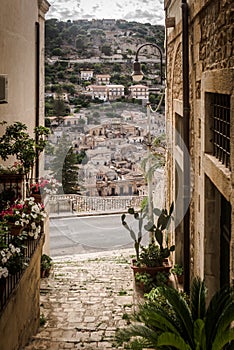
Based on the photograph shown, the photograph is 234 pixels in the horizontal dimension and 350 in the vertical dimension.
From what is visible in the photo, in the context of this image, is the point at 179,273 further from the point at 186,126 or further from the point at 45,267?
the point at 45,267

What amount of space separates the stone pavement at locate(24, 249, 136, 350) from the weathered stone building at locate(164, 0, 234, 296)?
57.1 inches

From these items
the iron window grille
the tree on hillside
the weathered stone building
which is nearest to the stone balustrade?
the tree on hillside

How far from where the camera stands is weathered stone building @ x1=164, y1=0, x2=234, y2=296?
15.7 ft

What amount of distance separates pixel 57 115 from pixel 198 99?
703cm

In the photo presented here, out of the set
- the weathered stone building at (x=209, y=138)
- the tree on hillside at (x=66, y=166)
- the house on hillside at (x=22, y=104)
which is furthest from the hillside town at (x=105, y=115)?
the weathered stone building at (x=209, y=138)

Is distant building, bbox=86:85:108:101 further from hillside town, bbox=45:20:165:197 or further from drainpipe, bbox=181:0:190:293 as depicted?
drainpipe, bbox=181:0:190:293

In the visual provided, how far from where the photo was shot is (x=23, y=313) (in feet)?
21.5

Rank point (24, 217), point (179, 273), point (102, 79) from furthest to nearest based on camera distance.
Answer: point (102, 79)
point (179, 273)
point (24, 217)

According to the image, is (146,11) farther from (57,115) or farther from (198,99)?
(198,99)

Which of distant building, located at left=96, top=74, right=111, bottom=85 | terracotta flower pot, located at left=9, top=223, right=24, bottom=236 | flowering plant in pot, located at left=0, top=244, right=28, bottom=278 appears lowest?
flowering plant in pot, located at left=0, top=244, right=28, bottom=278

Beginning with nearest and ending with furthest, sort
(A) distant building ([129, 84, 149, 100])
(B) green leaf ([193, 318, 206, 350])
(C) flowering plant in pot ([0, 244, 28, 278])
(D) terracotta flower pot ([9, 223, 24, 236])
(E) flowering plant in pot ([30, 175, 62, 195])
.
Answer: (B) green leaf ([193, 318, 206, 350]) < (C) flowering plant in pot ([0, 244, 28, 278]) < (D) terracotta flower pot ([9, 223, 24, 236]) < (E) flowering plant in pot ([30, 175, 62, 195]) < (A) distant building ([129, 84, 149, 100])

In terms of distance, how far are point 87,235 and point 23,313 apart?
868 centimetres

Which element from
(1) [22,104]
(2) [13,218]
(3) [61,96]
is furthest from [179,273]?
(3) [61,96]

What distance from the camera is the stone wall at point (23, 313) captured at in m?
5.52
